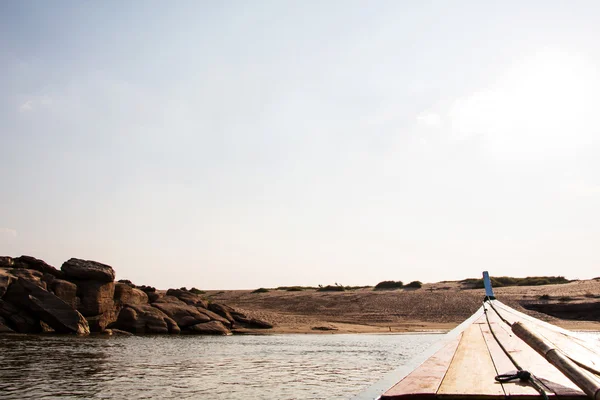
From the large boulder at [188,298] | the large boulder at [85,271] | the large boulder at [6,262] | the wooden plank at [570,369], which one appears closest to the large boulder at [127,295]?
the large boulder at [85,271]

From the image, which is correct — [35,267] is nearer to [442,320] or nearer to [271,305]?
[271,305]

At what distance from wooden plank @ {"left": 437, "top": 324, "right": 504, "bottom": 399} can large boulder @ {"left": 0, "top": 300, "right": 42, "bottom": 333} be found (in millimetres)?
24464

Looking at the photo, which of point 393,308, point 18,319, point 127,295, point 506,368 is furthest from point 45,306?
point 393,308

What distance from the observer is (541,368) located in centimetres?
493

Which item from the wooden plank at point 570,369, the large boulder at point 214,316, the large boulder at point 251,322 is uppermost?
the wooden plank at point 570,369

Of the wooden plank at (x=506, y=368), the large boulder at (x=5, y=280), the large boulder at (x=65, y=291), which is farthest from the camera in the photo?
the large boulder at (x=65, y=291)

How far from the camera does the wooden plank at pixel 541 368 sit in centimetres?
377

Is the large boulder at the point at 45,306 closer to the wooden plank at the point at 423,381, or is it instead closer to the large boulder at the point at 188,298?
the large boulder at the point at 188,298

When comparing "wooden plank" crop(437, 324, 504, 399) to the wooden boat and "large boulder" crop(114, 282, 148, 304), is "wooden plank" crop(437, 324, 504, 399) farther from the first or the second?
"large boulder" crop(114, 282, 148, 304)

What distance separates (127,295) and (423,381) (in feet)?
93.1

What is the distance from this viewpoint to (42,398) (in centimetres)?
955

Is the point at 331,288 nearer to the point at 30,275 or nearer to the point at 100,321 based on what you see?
the point at 100,321

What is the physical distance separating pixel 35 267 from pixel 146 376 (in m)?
18.6

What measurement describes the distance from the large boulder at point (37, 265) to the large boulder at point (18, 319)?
3.03m
